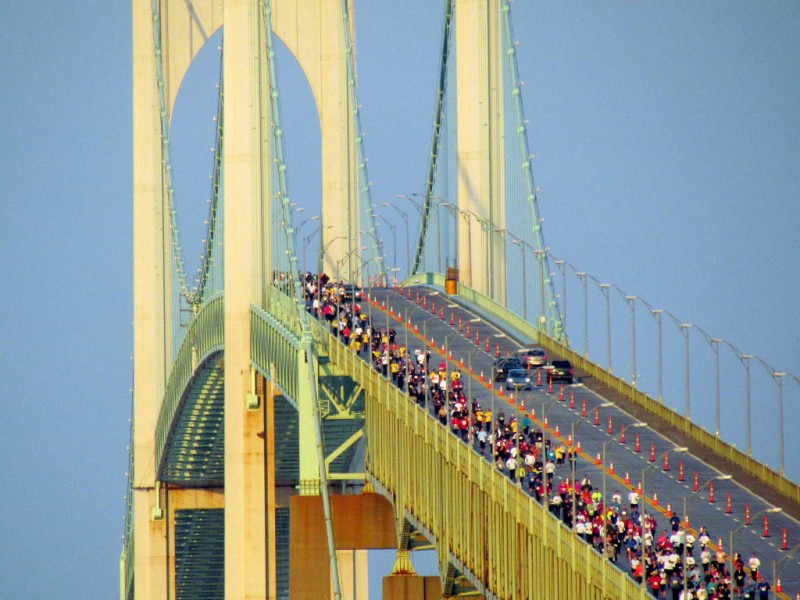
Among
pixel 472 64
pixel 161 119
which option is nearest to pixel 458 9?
pixel 472 64

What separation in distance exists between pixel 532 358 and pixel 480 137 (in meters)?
23.0

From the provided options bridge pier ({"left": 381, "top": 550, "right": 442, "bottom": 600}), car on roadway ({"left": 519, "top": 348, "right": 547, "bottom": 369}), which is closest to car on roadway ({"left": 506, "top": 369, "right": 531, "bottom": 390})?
car on roadway ({"left": 519, "top": 348, "right": 547, "bottom": 369})

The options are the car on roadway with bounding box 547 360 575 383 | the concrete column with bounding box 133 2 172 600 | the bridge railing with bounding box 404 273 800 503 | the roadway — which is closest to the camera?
the roadway

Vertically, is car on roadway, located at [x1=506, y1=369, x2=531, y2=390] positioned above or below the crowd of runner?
above

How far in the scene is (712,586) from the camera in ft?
218

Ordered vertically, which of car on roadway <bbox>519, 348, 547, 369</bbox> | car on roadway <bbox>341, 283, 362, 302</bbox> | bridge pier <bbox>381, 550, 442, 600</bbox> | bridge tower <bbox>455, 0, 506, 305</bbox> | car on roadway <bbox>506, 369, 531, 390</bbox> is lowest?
bridge pier <bbox>381, 550, 442, 600</bbox>

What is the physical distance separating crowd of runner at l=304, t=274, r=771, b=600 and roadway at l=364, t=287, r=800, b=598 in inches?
22.6

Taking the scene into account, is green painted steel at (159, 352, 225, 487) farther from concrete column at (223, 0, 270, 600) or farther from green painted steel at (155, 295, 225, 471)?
concrete column at (223, 0, 270, 600)

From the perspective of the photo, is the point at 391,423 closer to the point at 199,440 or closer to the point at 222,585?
the point at 199,440

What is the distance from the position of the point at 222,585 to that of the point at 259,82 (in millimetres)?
36516

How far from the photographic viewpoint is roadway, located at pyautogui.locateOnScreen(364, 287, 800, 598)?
7388cm

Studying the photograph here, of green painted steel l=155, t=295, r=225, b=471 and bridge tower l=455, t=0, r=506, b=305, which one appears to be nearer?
green painted steel l=155, t=295, r=225, b=471

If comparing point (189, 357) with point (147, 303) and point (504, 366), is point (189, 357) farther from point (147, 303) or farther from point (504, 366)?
point (504, 366)

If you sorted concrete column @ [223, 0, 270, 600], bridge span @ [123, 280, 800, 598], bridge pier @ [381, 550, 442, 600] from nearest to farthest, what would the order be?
bridge span @ [123, 280, 800, 598], bridge pier @ [381, 550, 442, 600], concrete column @ [223, 0, 270, 600]
